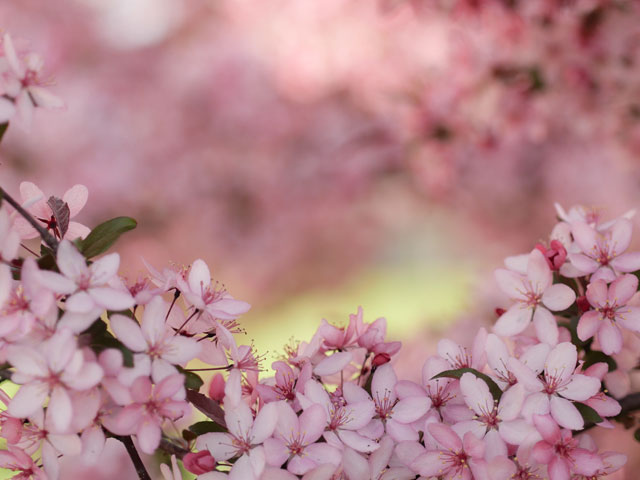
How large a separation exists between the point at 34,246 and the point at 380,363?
2.66m

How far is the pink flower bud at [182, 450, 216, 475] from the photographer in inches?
23.4

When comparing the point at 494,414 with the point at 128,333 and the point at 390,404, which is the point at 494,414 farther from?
the point at 128,333

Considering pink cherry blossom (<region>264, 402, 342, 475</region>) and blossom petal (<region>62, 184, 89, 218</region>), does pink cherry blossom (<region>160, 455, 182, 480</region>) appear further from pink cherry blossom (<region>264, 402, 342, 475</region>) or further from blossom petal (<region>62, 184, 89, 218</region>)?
blossom petal (<region>62, 184, 89, 218</region>)

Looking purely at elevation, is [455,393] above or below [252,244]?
below

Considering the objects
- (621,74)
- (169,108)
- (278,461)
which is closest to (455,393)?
(278,461)

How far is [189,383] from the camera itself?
640 mm

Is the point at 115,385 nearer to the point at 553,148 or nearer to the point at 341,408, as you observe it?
the point at 341,408

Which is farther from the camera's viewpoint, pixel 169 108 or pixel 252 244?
pixel 252 244

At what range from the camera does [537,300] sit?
2.37ft

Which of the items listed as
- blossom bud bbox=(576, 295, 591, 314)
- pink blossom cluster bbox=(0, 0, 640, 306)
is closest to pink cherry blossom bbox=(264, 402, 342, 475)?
blossom bud bbox=(576, 295, 591, 314)

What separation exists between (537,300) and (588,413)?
13 cm

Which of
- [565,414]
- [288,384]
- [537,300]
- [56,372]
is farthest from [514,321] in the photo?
[56,372]

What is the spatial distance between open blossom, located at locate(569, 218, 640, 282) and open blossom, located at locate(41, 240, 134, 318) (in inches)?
18.8

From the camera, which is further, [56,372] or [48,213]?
[48,213]
